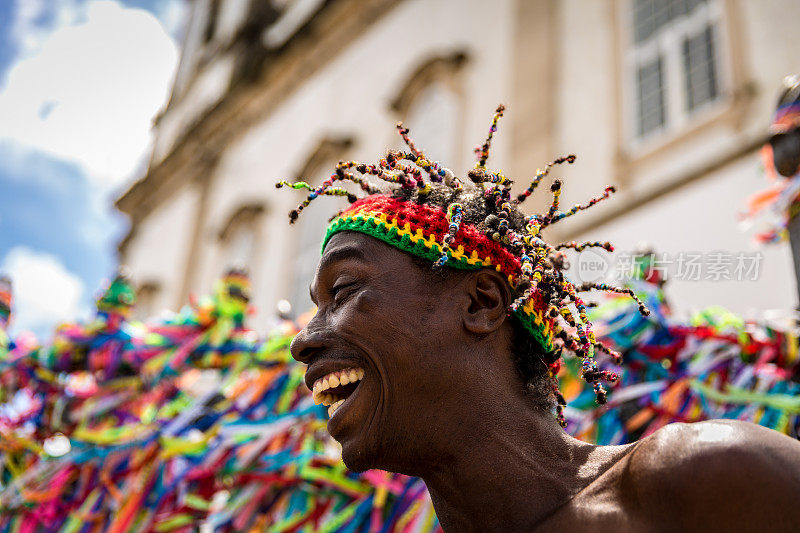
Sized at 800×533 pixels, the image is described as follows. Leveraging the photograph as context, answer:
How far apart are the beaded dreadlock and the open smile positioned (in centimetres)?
30

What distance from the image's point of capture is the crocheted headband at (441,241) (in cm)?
177

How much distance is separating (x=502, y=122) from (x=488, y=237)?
20.6ft

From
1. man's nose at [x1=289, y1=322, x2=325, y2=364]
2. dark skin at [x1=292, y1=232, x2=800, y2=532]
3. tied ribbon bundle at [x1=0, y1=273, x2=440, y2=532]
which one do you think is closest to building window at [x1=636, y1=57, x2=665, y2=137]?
tied ribbon bundle at [x1=0, y1=273, x2=440, y2=532]

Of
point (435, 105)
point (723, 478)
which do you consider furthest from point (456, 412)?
point (435, 105)

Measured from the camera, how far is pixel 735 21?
242 inches

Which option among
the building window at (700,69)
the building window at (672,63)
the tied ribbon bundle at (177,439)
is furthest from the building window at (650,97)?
the tied ribbon bundle at (177,439)

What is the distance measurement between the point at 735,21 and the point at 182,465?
206 inches

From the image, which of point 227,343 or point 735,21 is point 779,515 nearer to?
point 227,343

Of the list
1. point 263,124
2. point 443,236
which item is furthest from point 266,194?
point 443,236

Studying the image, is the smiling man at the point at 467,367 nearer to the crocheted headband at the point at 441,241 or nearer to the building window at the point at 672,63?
the crocheted headband at the point at 441,241

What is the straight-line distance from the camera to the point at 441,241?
178cm

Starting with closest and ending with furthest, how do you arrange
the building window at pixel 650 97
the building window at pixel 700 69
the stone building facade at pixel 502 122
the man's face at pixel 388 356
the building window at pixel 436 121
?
1. the man's face at pixel 388 356
2. the stone building facade at pixel 502 122
3. the building window at pixel 700 69
4. the building window at pixel 650 97
5. the building window at pixel 436 121

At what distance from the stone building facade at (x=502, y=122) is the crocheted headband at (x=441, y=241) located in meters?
2.34

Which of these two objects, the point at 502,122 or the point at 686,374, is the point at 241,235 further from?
the point at 686,374
